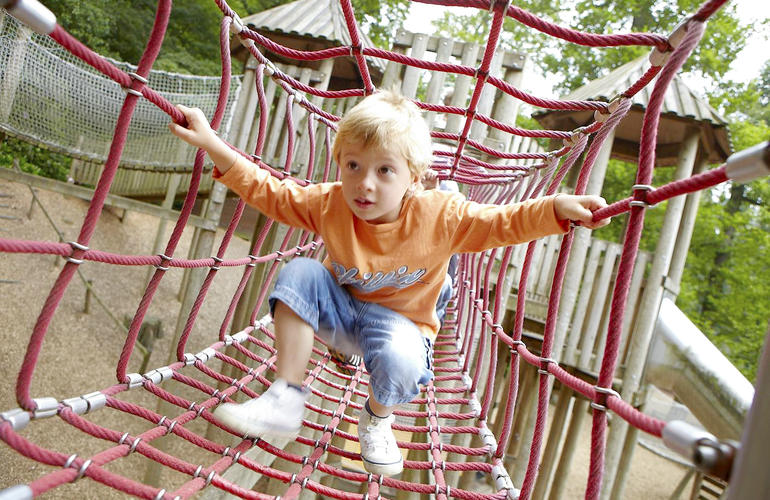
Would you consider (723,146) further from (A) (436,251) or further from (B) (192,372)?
(B) (192,372)

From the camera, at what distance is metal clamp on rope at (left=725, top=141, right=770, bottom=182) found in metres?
0.53

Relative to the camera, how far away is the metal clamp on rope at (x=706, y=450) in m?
0.48

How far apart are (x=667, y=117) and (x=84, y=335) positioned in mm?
5772

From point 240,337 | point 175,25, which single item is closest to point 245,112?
point 240,337

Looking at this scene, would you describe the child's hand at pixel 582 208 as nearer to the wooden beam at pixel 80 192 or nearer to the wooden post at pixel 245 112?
the wooden post at pixel 245 112

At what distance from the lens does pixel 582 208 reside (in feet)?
3.12

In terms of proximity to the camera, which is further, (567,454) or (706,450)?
(567,454)

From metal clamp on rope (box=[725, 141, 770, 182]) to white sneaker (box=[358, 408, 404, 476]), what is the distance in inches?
33.7

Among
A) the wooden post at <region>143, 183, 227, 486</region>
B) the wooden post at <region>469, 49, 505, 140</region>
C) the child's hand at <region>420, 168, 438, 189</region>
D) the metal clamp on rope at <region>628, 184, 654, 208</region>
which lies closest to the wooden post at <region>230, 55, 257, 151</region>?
the wooden post at <region>143, 183, 227, 486</region>

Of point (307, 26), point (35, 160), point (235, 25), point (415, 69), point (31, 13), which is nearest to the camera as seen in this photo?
point (31, 13)

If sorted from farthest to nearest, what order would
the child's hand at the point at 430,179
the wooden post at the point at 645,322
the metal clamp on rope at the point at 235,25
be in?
the wooden post at the point at 645,322 → the child's hand at the point at 430,179 → the metal clamp on rope at the point at 235,25

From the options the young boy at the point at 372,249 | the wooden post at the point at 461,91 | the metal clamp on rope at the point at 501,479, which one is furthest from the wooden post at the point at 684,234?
the young boy at the point at 372,249

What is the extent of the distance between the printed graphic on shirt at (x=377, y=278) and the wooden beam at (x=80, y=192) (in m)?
3.03

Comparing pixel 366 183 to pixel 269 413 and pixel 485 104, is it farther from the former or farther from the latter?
pixel 485 104
